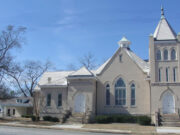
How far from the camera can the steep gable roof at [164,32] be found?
2878cm

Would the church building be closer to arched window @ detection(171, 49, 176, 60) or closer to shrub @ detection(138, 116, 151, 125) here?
arched window @ detection(171, 49, 176, 60)

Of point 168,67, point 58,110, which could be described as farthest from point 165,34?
point 58,110

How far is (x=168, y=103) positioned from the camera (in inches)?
1072

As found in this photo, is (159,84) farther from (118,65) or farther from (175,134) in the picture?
(175,134)

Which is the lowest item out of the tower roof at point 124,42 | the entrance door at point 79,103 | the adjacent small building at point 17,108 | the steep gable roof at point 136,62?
the adjacent small building at point 17,108

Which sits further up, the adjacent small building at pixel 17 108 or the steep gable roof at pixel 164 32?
the steep gable roof at pixel 164 32

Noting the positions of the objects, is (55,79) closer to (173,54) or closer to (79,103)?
(79,103)

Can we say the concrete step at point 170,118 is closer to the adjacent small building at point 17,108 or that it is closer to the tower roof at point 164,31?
the tower roof at point 164,31

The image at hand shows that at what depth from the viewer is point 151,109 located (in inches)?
1079

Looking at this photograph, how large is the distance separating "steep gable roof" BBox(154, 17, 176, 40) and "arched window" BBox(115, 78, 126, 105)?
708 centimetres

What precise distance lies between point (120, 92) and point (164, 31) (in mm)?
9305

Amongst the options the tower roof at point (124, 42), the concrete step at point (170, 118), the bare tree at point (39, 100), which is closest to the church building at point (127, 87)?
the bare tree at point (39, 100)

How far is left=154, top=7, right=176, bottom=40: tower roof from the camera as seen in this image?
2878 centimetres

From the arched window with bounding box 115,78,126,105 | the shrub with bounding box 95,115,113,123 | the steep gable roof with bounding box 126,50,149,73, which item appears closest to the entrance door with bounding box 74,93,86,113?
the shrub with bounding box 95,115,113,123
